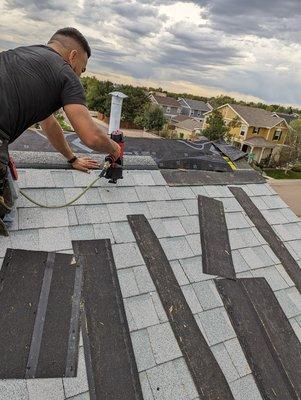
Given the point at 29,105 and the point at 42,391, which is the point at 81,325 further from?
the point at 29,105

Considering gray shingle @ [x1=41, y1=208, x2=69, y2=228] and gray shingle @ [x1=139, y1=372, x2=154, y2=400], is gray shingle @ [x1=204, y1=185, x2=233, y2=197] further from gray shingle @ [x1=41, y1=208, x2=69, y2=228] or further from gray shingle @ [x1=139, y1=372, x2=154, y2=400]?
gray shingle @ [x1=139, y1=372, x2=154, y2=400]

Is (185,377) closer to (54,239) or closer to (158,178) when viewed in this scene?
(54,239)

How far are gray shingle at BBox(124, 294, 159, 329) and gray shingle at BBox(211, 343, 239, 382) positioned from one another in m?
0.61

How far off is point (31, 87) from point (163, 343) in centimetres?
236

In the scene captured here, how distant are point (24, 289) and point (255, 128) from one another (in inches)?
1569

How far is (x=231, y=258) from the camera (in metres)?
3.84

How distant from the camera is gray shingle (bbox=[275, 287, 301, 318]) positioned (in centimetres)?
365

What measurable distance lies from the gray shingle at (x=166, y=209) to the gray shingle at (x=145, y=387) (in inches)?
69.4

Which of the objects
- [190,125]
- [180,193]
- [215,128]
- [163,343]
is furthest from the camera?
[190,125]

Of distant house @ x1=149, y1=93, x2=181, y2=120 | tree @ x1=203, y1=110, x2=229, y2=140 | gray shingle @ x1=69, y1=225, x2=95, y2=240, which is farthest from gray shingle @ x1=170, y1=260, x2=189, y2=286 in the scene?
distant house @ x1=149, y1=93, x2=181, y2=120

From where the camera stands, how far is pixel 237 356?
2928 millimetres

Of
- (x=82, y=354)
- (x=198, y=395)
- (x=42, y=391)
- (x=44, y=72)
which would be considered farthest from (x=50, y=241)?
(x=198, y=395)

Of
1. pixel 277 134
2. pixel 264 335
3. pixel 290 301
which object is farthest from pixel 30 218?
pixel 277 134

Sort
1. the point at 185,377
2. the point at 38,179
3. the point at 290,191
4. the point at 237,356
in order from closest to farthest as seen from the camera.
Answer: the point at 185,377, the point at 237,356, the point at 38,179, the point at 290,191
